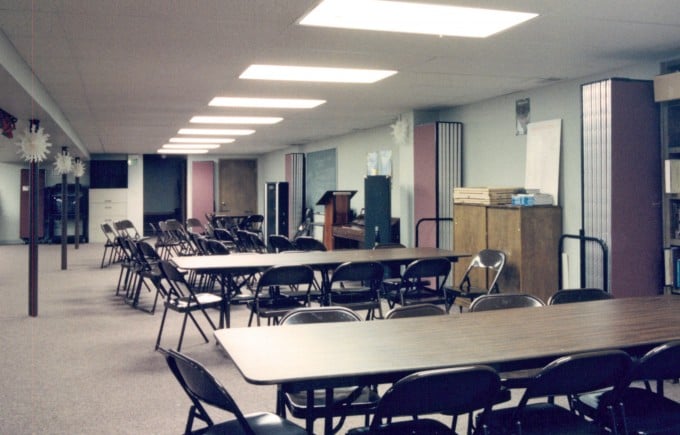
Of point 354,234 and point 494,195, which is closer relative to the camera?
point 494,195

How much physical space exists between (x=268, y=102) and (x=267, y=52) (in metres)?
2.99

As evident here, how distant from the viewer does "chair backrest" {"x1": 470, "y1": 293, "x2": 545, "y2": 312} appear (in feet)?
12.0

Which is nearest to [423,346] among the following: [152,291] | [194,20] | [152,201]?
[194,20]

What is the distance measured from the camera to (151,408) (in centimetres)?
401

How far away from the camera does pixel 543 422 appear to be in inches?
102

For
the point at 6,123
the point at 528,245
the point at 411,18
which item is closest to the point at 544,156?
the point at 528,245

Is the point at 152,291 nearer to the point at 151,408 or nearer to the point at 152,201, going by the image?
the point at 151,408

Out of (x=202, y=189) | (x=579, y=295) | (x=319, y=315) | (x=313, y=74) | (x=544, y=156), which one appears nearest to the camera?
(x=319, y=315)

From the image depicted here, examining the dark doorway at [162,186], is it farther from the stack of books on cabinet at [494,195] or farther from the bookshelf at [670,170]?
the bookshelf at [670,170]

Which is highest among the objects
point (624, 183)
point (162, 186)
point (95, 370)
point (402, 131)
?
point (402, 131)

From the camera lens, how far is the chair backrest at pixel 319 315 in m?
3.27

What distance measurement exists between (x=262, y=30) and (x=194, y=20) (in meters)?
0.49

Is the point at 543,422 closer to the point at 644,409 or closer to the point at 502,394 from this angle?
the point at 502,394

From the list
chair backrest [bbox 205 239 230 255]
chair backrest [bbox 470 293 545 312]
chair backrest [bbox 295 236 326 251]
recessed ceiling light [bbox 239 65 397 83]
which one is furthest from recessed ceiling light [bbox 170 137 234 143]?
chair backrest [bbox 470 293 545 312]
